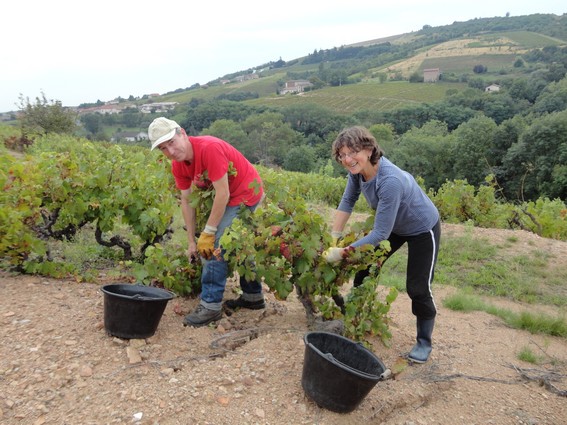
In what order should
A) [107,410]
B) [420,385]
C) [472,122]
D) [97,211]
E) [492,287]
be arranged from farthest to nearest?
[472,122]
[492,287]
[97,211]
[420,385]
[107,410]

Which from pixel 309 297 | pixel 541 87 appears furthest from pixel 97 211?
pixel 541 87

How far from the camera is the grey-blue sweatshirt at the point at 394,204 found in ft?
9.21

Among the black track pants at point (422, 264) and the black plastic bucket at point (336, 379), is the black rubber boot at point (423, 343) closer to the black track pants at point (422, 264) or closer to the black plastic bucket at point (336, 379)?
the black track pants at point (422, 264)

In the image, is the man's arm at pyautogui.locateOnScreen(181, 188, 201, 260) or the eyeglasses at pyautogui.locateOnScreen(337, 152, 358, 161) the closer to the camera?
the eyeglasses at pyautogui.locateOnScreen(337, 152, 358, 161)

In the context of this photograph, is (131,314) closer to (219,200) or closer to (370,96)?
(219,200)

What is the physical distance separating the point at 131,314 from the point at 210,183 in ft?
3.59

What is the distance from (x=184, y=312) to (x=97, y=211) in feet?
4.66

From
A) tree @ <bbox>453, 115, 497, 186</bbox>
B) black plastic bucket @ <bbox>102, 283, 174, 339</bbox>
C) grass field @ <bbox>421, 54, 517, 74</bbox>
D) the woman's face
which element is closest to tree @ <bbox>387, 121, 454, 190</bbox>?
tree @ <bbox>453, 115, 497, 186</bbox>

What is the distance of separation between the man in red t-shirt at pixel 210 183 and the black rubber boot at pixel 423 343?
1.50 meters

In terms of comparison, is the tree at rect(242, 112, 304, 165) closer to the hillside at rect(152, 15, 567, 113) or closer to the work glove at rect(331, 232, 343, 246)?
the hillside at rect(152, 15, 567, 113)

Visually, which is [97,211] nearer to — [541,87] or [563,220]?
[563,220]

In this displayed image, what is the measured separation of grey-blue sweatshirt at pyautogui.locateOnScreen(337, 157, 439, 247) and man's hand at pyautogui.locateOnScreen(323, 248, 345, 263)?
128 mm

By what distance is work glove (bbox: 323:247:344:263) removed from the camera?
303cm

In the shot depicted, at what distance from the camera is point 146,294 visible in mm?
3498
